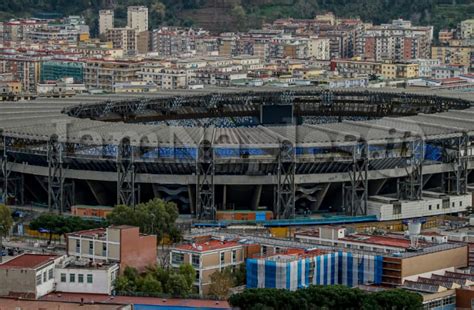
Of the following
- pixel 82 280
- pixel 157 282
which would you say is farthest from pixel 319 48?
pixel 82 280

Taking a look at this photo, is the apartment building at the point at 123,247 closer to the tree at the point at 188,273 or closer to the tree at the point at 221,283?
the tree at the point at 188,273

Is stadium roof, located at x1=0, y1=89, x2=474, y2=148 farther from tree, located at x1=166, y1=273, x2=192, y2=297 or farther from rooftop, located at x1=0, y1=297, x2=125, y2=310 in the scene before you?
rooftop, located at x1=0, y1=297, x2=125, y2=310

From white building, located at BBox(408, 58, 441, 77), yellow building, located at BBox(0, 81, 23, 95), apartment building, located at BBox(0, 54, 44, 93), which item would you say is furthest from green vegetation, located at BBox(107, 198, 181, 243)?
white building, located at BBox(408, 58, 441, 77)

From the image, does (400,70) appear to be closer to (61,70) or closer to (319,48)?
(319,48)

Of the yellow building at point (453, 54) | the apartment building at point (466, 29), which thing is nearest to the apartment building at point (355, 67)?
the yellow building at point (453, 54)

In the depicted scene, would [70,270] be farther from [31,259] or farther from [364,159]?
[364,159]

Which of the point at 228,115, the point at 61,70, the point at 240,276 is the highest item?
the point at 228,115
